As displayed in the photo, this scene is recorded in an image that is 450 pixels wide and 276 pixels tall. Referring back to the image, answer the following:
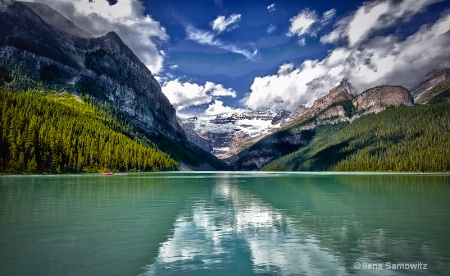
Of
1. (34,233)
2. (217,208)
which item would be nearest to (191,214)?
(217,208)

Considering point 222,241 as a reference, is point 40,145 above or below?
above

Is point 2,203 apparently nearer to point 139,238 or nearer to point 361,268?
point 139,238

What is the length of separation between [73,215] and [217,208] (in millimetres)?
17905

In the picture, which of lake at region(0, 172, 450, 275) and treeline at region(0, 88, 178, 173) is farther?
treeline at region(0, 88, 178, 173)

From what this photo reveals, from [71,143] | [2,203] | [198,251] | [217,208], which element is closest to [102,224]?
[198,251]

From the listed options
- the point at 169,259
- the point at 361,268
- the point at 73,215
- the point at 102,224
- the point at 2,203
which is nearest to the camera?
the point at 361,268

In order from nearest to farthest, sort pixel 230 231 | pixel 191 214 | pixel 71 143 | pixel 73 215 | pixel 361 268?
pixel 361 268
pixel 230 231
pixel 73 215
pixel 191 214
pixel 71 143

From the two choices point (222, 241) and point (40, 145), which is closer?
point (222, 241)

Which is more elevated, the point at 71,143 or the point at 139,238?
the point at 71,143

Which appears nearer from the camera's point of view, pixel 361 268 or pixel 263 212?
pixel 361 268

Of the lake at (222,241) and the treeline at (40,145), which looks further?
the treeline at (40,145)

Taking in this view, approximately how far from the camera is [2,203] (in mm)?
45062

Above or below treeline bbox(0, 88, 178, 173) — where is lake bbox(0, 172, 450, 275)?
below

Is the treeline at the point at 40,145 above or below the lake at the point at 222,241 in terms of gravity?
above
